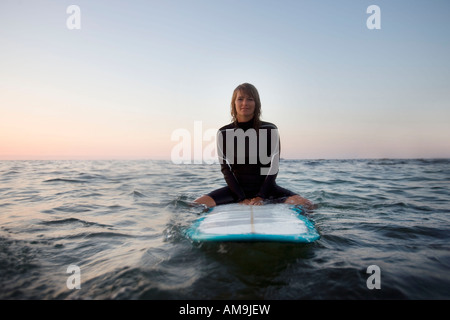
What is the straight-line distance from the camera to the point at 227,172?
4.81 m

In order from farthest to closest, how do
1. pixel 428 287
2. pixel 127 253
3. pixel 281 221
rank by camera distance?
1. pixel 281 221
2. pixel 127 253
3. pixel 428 287

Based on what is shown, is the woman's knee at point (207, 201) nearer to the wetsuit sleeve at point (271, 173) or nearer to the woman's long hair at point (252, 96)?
the wetsuit sleeve at point (271, 173)

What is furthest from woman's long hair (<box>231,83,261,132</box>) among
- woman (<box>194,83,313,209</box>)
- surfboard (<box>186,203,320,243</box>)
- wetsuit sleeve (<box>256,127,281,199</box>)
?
surfboard (<box>186,203,320,243</box>)

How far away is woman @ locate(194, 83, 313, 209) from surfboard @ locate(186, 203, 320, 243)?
3.29 ft

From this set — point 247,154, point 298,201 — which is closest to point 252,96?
point 247,154

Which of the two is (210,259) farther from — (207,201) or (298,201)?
(298,201)

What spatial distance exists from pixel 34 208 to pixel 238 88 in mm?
4401

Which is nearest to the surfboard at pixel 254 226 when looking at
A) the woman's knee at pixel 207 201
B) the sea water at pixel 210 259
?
the sea water at pixel 210 259

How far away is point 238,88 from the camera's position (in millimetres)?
4707

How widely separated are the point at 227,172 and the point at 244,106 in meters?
1.24

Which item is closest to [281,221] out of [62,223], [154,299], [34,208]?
[154,299]

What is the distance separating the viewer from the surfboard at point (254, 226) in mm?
2629

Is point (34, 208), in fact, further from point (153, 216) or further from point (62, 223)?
point (153, 216)
